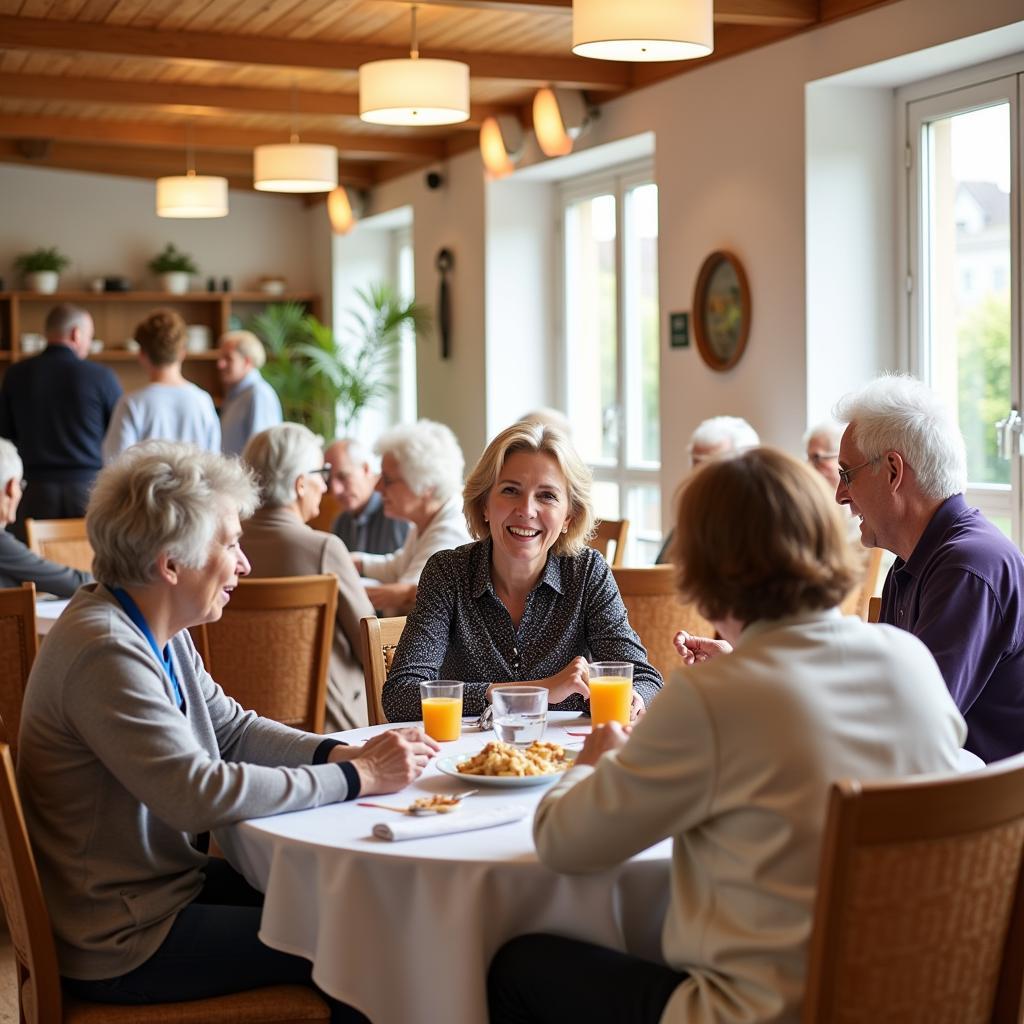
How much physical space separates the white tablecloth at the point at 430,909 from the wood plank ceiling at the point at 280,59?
12.1ft

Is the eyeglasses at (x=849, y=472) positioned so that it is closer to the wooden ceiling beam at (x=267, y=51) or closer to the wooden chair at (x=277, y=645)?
the wooden chair at (x=277, y=645)

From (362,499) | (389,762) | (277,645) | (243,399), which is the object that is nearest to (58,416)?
(243,399)

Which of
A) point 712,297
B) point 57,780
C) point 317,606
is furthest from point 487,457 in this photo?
point 712,297

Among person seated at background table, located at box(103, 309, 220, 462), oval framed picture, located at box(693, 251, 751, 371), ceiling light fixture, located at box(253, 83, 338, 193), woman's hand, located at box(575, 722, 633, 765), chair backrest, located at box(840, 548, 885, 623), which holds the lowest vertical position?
chair backrest, located at box(840, 548, 885, 623)

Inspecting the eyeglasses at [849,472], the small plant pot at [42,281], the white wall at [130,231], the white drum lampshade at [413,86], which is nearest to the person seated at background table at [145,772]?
the eyeglasses at [849,472]

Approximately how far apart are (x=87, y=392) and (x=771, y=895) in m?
5.63

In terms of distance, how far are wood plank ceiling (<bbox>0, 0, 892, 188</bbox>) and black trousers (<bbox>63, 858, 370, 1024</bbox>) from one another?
3.64 meters

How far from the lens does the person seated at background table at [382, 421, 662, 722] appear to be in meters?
2.88

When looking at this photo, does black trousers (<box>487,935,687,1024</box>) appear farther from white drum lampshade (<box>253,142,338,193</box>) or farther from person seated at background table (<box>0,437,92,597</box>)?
white drum lampshade (<box>253,142,338,193</box>)

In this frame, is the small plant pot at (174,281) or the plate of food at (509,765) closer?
the plate of food at (509,765)

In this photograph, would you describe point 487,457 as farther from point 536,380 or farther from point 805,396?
point 536,380

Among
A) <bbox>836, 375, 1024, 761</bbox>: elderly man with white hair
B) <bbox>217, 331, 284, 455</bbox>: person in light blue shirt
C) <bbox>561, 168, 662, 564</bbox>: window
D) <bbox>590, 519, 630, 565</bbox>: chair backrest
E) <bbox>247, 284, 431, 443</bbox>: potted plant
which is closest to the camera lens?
<bbox>836, 375, 1024, 761</bbox>: elderly man with white hair

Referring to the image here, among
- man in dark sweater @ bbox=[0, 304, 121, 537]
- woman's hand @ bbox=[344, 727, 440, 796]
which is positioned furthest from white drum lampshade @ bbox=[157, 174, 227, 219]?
woman's hand @ bbox=[344, 727, 440, 796]

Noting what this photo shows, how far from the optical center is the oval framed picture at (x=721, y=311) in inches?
225
